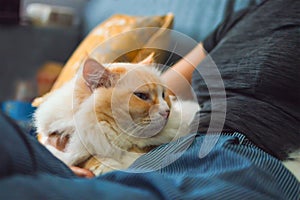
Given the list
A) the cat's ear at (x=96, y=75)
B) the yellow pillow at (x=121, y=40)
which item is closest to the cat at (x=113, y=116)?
the cat's ear at (x=96, y=75)

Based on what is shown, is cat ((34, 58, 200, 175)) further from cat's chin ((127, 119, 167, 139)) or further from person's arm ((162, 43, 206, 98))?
person's arm ((162, 43, 206, 98))

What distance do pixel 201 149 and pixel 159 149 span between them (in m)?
0.08

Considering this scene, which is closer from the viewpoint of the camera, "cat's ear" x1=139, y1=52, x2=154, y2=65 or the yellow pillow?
"cat's ear" x1=139, y1=52, x2=154, y2=65

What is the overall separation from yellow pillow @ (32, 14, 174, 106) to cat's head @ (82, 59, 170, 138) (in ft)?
0.36

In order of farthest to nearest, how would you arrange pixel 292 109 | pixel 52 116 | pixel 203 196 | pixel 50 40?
pixel 50 40 < pixel 292 109 < pixel 52 116 < pixel 203 196

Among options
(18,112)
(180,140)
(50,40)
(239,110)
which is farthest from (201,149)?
(50,40)

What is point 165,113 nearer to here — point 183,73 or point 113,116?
point 113,116

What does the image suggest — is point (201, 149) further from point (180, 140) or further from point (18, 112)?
point (18, 112)

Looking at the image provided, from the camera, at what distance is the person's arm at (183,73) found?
896 mm

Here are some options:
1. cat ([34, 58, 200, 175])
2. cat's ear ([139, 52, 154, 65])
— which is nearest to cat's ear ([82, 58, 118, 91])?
cat ([34, 58, 200, 175])

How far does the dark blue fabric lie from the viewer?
0.46 m

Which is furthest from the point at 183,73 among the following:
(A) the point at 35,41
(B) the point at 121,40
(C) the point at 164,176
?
(A) the point at 35,41

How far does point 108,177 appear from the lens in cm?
56

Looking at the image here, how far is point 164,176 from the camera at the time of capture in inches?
22.2
